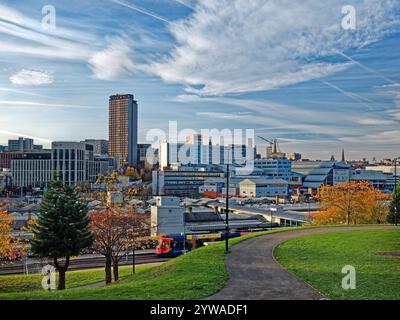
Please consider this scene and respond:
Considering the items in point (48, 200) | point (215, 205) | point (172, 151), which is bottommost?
point (215, 205)

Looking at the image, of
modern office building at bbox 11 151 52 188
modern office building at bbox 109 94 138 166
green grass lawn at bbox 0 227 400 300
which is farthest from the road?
modern office building at bbox 109 94 138 166

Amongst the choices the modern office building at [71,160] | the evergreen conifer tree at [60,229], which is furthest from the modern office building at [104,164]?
the evergreen conifer tree at [60,229]

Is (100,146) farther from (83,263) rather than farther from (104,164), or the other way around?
(83,263)

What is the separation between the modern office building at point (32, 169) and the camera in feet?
307

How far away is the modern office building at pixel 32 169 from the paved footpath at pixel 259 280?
3414 inches

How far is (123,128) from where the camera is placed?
11706cm

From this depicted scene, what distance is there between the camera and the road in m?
25.1

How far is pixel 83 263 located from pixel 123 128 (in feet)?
304

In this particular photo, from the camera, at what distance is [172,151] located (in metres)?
95.8

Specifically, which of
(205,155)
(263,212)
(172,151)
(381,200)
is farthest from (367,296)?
(172,151)

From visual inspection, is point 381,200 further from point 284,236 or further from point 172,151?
point 172,151

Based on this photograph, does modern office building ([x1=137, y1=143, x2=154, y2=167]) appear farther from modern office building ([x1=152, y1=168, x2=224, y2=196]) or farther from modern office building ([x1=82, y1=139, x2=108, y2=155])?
modern office building ([x1=82, y1=139, x2=108, y2=155])
